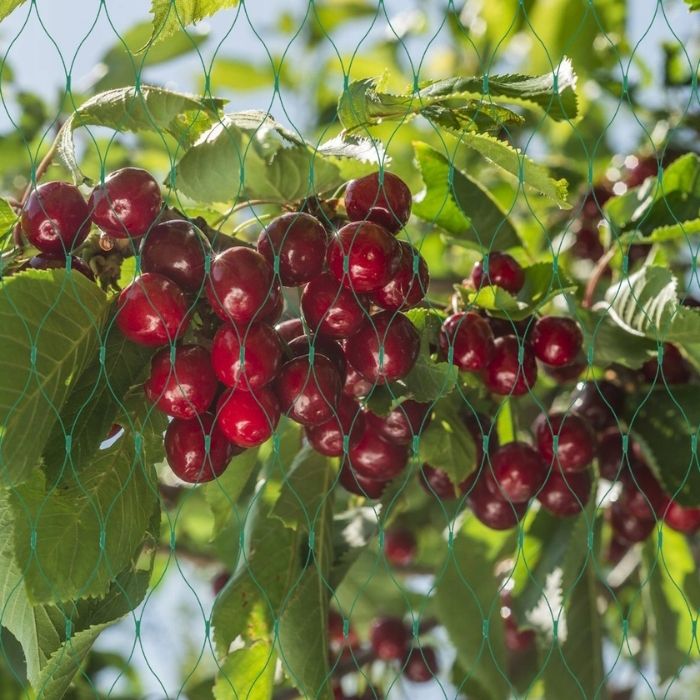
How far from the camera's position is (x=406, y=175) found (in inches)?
58.5

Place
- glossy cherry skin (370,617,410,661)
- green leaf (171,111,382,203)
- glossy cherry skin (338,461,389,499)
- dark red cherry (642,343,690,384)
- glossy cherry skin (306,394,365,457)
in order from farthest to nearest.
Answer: glossy cherry skin (370,617,410,661), dark red cherry (642,343,690,384), glossy cherry skin (338,461,389,499), glossy cherry skin (306,394,365,457), green leaf (171,111,382,203)

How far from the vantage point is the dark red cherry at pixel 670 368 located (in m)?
1.06

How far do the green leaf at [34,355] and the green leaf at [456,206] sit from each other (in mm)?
351

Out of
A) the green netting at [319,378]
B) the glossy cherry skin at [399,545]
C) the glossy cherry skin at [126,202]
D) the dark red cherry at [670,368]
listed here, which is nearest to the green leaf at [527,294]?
the green netting at [319,378]

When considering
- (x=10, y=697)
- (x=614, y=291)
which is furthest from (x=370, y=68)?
(x=10, y=697)

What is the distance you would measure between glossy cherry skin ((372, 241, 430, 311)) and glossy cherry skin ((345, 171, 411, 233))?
0.02 m

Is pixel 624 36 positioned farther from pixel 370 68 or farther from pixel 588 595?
pixel 588 595

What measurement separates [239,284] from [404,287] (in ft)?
0.38

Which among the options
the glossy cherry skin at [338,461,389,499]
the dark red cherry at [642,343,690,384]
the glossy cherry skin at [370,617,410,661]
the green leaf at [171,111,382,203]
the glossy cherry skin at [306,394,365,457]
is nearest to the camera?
the green leaf at [171,111,382,203]

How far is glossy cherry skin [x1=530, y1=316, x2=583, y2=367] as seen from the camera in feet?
3.07

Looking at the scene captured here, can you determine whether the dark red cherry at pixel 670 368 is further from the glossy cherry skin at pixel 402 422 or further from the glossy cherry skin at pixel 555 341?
the glossy cherry skin at pixel 402 422

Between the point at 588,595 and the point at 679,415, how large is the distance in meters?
0.24

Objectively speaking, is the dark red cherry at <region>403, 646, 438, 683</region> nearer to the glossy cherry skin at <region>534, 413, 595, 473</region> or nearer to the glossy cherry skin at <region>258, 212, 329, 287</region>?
the glossy cherry skin at <region>534, 413, 595, 473</region>

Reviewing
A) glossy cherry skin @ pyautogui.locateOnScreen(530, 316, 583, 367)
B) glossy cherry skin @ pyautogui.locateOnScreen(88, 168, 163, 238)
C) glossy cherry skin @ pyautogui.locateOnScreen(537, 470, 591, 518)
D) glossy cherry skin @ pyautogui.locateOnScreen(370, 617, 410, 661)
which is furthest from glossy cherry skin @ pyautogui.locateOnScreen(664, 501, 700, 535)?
glossy cherry skin @ pyautogui.locateOnScreen(88, 168, 163, 238)
